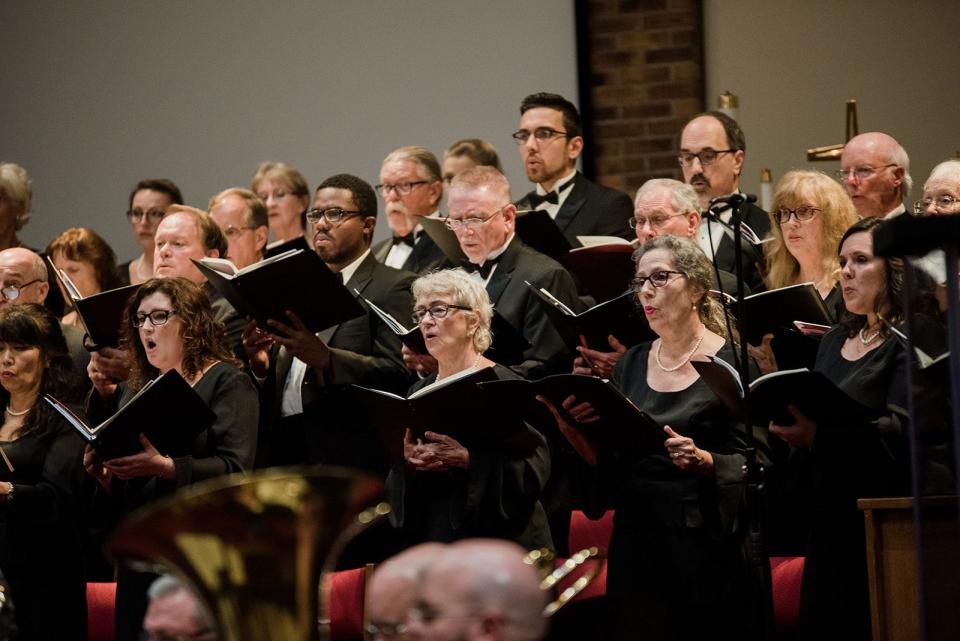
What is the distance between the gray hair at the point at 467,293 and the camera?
439 cm

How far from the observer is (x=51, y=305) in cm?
583

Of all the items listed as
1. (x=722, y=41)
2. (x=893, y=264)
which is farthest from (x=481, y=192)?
(x=722, y=41)

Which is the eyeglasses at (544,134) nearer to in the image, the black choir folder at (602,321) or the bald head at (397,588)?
the black choir folder at (602,321)

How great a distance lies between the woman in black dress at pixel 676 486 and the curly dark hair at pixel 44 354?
1687 mm

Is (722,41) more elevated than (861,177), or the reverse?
(722,41)

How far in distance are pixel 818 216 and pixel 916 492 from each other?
262 cm

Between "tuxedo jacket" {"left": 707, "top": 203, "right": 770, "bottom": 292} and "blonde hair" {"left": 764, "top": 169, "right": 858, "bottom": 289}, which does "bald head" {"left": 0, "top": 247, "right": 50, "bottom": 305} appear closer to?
"tuxedo jacket" {"left": 707, "top": 203, "right": 770, "bottom": 292}

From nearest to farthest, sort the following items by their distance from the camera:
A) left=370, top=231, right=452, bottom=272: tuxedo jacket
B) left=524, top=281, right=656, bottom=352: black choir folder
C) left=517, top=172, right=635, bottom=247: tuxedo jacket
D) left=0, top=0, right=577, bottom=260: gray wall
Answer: left=524, top=281, right=656, bottom=352: black choir folder < left=370, top=231, right=452, bottom=272: tuxedo jacket < left=517, top=172, right=635, bottom=247: tuxedo jacket < left=0, top=0, right=577, bottom=260: gray wall

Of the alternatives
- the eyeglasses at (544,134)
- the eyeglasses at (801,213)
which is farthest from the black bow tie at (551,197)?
the eyeglasses at (801,213)

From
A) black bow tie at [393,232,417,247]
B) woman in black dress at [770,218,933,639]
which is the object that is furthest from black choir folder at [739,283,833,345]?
black bow tie at [393,232,417,247]

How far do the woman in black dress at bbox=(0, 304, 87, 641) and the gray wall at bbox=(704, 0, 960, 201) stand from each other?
3534 millimetres

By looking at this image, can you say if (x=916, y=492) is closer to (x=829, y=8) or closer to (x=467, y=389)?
(x=467, y=389)

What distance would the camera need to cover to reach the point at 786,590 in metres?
4.36

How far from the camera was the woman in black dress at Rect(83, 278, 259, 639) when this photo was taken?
14.1 ft
